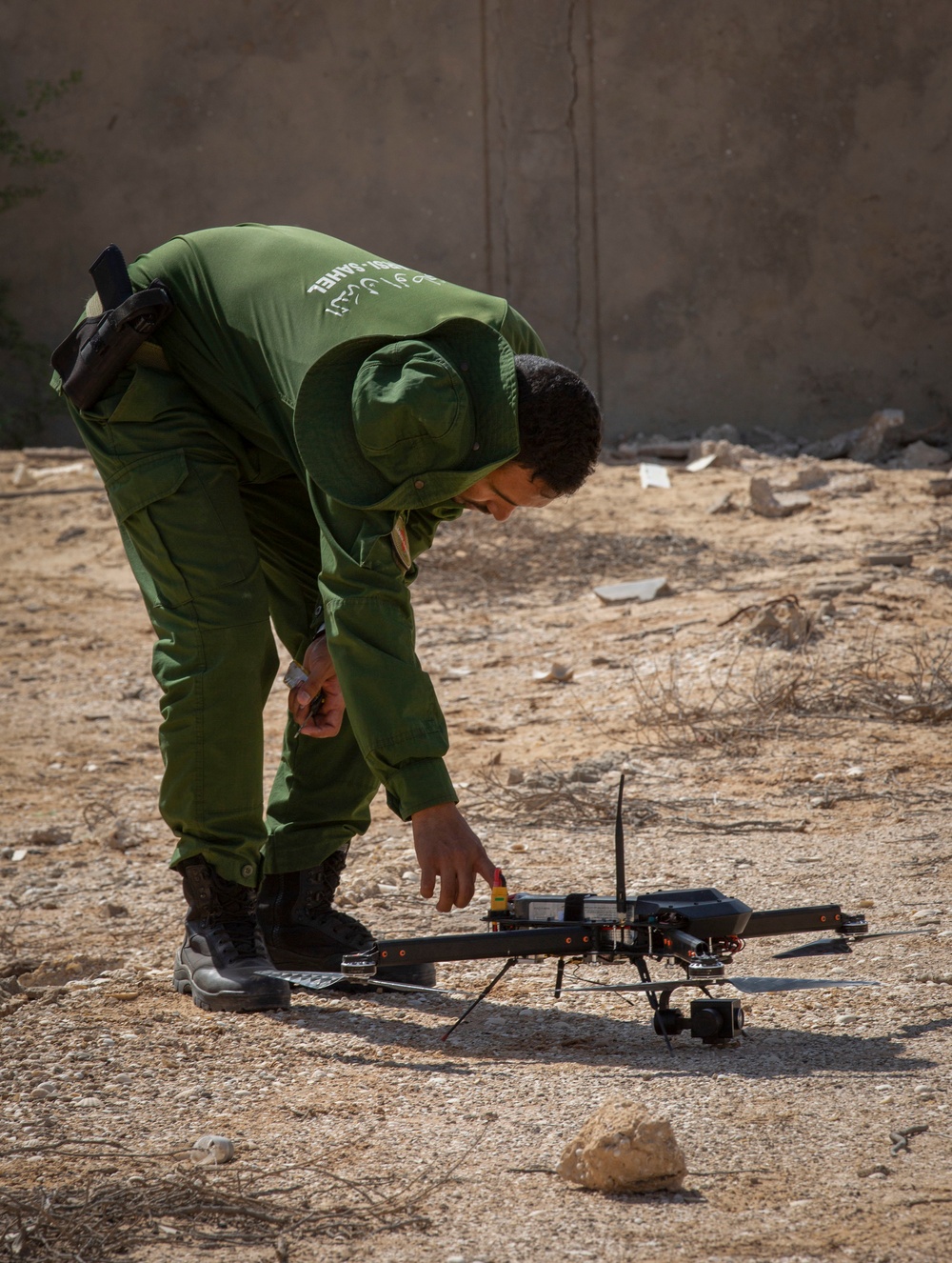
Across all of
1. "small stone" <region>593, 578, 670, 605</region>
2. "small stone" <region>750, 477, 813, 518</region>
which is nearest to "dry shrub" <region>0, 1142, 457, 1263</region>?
"small stone" <region>593, 578, 670, 605</region>

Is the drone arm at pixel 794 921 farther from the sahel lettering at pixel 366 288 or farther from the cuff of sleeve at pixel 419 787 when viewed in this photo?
the sahel lettering at pixel 366 288

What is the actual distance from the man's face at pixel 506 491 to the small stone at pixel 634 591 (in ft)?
12.1

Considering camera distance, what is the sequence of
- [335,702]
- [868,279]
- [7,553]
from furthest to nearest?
[868,279] → [7,553] → [335,702]

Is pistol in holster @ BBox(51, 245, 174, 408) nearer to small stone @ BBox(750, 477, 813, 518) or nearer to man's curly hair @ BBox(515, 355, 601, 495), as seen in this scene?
man's curly hair @ BBox(515, 355, 601, 495)

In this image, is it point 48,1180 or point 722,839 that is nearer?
point 48,1180

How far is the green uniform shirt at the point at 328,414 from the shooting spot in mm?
1980

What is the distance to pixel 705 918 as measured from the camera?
204 centimetres

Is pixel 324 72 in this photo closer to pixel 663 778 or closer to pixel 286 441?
pixel 663 778

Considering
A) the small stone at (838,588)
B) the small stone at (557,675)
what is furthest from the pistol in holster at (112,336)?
the small stone at (838,588)

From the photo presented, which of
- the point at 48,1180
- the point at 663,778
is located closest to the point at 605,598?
the point at 663,778

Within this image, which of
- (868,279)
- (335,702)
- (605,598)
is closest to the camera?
(335,702)

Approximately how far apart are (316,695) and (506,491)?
51cm

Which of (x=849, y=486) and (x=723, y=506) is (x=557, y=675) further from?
(x=849, y=486)

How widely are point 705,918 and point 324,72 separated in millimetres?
9171
